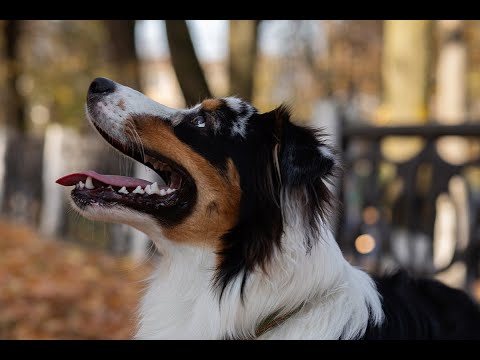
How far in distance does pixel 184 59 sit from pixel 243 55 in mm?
1601

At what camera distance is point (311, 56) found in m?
26.3

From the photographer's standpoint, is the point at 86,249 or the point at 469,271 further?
the point at 86,249

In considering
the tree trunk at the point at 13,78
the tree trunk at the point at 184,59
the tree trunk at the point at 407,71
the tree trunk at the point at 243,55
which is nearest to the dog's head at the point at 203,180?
the tree trunk at the point at 184,59

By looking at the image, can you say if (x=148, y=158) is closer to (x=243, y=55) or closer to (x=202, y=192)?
(x=202, y=192)

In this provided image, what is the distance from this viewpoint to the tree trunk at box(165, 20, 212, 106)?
834 centimetres

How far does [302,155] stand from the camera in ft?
9.97

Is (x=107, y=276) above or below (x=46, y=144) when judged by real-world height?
below

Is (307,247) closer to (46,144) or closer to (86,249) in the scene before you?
(86,249)

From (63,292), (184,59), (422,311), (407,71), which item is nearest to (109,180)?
(422,311)

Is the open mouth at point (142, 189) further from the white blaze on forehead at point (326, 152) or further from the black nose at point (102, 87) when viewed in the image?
the white blaze on forehead at point (326, 152)

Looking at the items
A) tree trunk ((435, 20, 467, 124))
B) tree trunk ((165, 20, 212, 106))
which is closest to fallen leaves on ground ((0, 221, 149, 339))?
tree trunk ((165, 20, 212, 106))

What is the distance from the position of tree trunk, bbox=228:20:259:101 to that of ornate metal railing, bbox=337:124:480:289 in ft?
7.91
